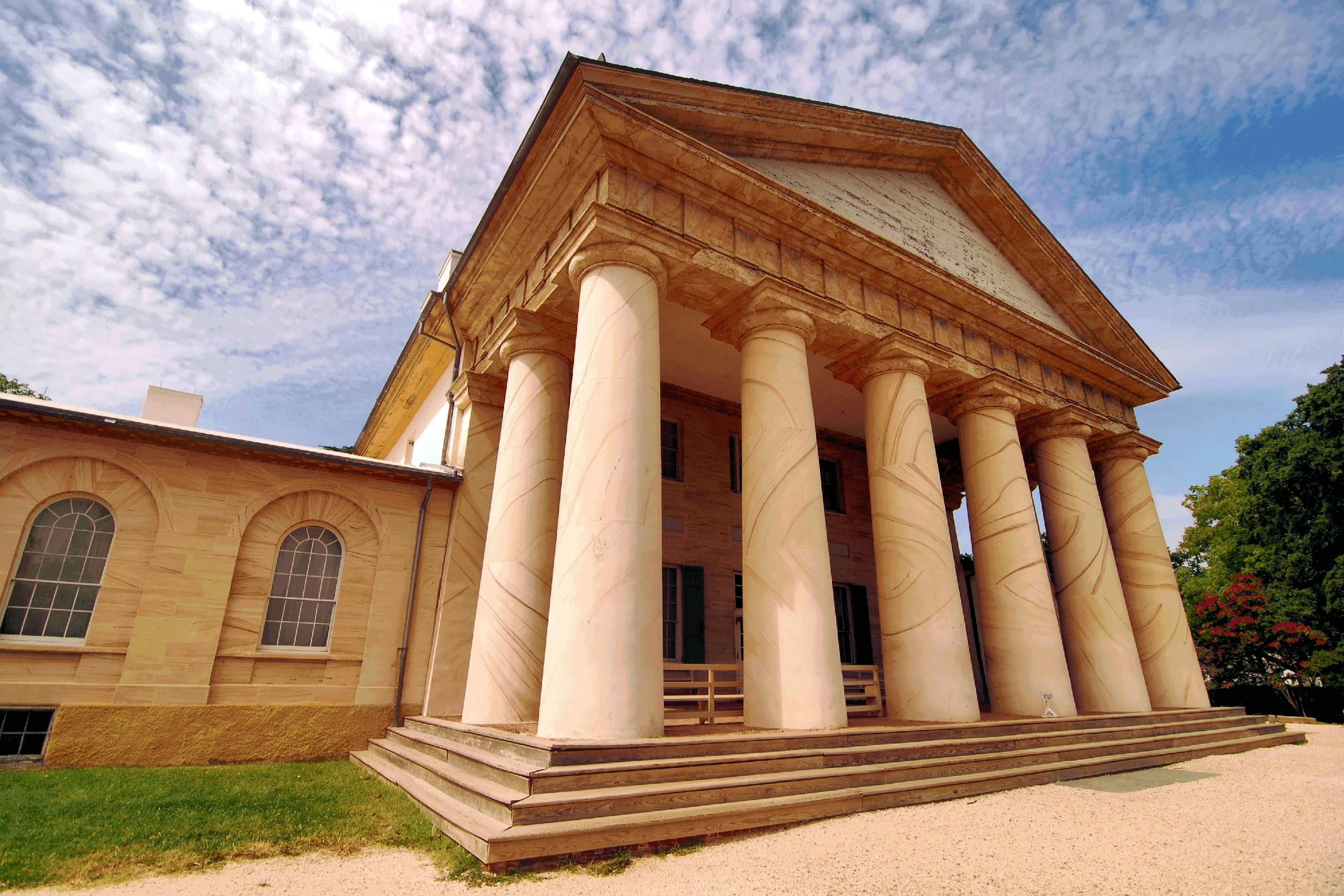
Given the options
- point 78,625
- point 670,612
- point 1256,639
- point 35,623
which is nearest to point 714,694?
point 670,612

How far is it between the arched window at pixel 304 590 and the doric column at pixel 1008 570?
1170 cm

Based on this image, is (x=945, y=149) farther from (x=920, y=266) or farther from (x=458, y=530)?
(x=458, y=530)

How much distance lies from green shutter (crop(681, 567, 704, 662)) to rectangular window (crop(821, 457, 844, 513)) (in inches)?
201

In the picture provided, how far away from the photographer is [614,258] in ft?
27.6

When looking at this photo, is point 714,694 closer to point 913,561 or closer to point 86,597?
point 913,561

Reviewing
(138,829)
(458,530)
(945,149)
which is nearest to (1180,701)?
(945,149)

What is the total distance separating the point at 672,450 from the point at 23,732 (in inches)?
462

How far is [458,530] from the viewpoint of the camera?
11758mm

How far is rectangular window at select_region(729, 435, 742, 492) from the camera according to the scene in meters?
15.9

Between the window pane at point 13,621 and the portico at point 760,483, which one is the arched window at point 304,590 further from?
the window pane at point 13,621

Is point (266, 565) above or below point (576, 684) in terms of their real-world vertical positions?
above

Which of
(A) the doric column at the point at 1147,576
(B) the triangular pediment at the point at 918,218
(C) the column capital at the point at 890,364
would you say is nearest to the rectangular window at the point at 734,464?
(C) the column capital at the point at 890,364

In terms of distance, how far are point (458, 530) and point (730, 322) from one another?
6.33 meters

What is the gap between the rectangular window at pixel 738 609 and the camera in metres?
14.5
